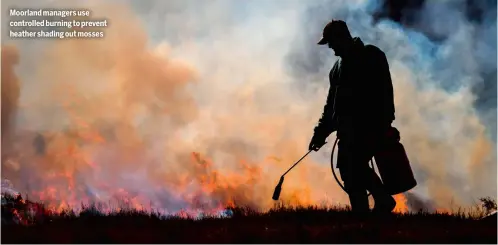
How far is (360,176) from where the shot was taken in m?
8.16

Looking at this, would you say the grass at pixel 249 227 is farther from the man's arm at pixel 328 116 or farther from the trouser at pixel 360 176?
the man's arm at pixel 328 116

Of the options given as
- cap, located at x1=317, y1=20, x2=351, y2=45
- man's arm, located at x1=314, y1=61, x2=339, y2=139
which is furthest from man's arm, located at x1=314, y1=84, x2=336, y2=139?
cap, located at x1=317, y1=20, x2=351, y2=45

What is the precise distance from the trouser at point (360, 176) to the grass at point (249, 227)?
10.5 inches

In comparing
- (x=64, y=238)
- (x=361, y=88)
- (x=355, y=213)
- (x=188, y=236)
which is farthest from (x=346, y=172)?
(x=64, y=238)

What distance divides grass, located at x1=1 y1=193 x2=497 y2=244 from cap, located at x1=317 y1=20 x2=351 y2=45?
101 inches

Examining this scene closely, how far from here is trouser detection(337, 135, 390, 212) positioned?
813cm

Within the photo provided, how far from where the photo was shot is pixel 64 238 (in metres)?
6.98

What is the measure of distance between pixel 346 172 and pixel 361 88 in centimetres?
123

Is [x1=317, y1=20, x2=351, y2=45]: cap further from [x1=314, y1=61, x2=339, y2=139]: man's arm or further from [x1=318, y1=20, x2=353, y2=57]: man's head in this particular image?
[x1=314, y1=61, x2=339, y2=139]: man's arm

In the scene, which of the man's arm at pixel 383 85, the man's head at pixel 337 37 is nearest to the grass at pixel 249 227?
the man's arm at pixel 383 85

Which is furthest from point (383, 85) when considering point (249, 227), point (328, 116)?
point (249, 227)

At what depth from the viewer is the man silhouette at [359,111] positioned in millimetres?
8156

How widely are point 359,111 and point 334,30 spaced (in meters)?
1.23

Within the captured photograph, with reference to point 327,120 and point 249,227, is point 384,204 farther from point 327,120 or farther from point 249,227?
point 249,227
